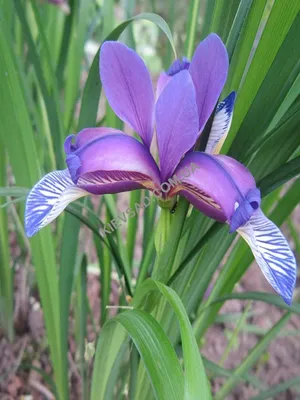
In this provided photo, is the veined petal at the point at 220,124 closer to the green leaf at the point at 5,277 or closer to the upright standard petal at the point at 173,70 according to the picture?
the upright standard petal at the point at 173,70

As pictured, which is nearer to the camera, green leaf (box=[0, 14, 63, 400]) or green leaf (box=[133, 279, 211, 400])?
green leaf (box=[133, 279, 211, 400])

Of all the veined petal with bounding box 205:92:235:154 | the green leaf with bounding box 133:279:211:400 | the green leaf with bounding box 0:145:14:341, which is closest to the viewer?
the green leaf with bounding box 133:279:211:400

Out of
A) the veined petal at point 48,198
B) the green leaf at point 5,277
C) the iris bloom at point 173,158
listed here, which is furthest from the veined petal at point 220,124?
the green leaf at point 5,277

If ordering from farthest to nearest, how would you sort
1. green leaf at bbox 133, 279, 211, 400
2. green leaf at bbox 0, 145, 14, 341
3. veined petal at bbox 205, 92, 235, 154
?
green leaf at bbox 0, 145, 14, 341 < veined petal at bbox 205, 92, 235, 154 < green leaf at bbox 133, 279, 211, 400

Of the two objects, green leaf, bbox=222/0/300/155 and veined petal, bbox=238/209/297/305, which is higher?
green leaf, bbox=222/0/300/155

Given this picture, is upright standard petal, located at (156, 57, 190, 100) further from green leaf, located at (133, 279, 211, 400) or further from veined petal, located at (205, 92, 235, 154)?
green leaf, located at (133, 279, 211, 400)

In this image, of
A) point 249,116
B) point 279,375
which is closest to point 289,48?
point 249,116

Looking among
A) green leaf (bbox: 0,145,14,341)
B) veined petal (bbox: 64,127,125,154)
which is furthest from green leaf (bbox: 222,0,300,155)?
green leaf (bbox: 0,145,14,341)
